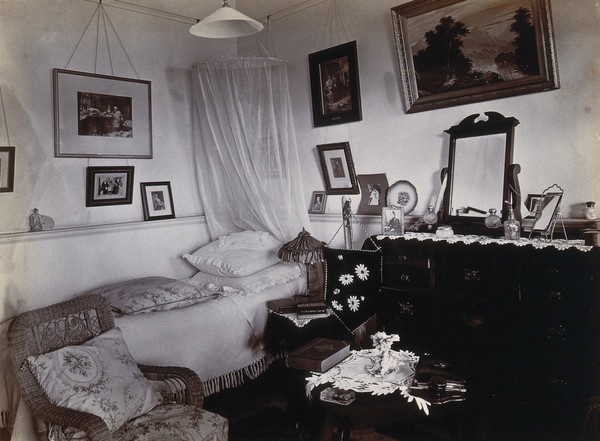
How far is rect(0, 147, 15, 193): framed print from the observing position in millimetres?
3211

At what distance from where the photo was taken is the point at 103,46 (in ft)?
12.5

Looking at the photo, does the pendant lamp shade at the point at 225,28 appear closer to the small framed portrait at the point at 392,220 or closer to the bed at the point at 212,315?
the small framed portrait at the point at 392,220

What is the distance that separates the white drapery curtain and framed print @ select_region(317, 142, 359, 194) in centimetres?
31

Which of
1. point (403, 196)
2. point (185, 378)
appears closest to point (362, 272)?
point (403, 196)

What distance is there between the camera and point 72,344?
2.44 m

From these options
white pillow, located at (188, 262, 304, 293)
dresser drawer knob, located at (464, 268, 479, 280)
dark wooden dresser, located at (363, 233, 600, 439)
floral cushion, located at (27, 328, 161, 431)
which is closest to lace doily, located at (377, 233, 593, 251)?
dark wooden dresser, located at (363, 233, 600, 439)

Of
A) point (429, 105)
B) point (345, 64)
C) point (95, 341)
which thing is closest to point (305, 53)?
point (345, 64)

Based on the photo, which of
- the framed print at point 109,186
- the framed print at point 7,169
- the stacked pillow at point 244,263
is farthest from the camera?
the framed print at point 109,186

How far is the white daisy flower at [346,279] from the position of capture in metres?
3.18

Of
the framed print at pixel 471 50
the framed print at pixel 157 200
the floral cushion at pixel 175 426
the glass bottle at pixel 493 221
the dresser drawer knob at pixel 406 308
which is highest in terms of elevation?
the framed print at pixel 471 50

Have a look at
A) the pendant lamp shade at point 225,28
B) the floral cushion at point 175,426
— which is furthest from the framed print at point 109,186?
the floral cushion at point 175,426

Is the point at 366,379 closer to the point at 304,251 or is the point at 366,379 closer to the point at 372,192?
the point at 304,251

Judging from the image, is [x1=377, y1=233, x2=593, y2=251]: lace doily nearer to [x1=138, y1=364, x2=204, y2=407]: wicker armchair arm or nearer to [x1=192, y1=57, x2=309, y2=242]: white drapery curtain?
[x1=192, y1=57, x2=309, y2=242]: white drapery curtain

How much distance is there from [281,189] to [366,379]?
1.95 metres
